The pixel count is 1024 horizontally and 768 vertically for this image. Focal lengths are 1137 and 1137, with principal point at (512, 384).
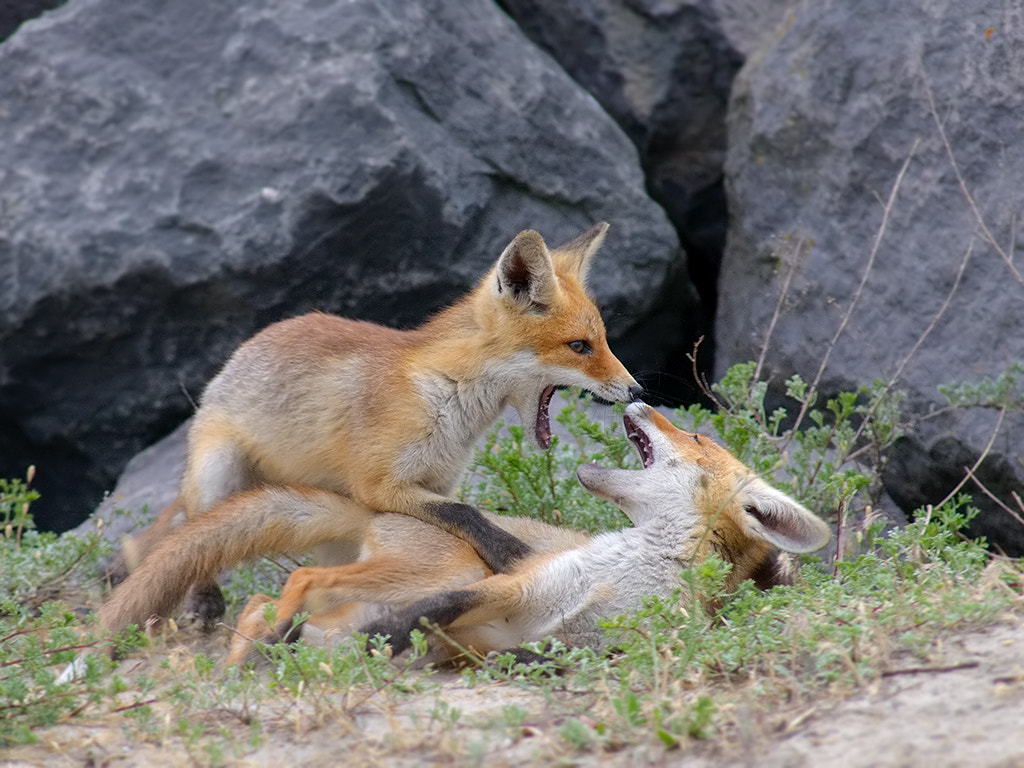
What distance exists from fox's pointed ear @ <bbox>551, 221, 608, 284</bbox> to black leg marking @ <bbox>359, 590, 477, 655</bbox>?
2018mm

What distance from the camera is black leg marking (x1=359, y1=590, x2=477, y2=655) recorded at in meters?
4.34

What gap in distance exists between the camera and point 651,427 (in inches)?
201

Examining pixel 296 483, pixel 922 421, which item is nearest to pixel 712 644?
pixel 296 483

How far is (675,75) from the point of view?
889 cm

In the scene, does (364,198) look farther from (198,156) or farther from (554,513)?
(554,513)

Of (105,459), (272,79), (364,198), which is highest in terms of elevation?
(272,79)

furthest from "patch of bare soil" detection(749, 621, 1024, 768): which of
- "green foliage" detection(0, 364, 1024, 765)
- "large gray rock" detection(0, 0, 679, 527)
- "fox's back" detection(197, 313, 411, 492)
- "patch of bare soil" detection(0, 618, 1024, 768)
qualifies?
"large gray rock" detection(0, 0, 679, 527)

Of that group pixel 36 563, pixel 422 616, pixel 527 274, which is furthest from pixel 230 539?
pixel 527 274

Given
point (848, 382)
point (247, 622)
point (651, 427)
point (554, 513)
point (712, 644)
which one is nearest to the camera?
point (712, 644)

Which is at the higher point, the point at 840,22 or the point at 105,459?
the point at 840,22

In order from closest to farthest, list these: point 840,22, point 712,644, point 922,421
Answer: point 712,644 < point 922,421 < point 840,22

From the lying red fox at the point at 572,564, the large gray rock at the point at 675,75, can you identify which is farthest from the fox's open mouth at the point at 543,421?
the large gray rock at the point at 675,75

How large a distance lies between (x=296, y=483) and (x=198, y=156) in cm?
289

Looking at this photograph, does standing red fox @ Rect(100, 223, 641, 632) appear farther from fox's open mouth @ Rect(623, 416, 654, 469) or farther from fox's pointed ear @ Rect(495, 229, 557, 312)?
fox's open mouth @ Rect(623, 416, 654, 469)
